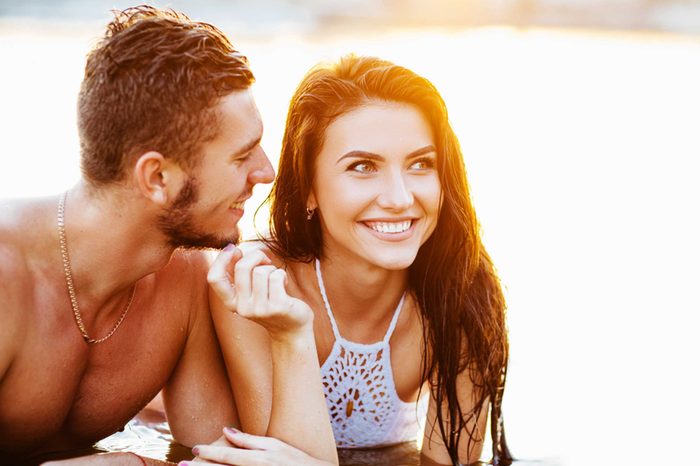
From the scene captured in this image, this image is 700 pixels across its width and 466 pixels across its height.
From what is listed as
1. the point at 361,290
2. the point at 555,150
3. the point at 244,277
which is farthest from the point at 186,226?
the point at 555,150

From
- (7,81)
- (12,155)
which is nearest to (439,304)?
(12,155)

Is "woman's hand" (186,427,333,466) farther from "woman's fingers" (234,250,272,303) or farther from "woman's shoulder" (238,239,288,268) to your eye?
"woman's shoulder" (238,239,288,268)

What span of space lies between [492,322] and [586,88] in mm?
10645

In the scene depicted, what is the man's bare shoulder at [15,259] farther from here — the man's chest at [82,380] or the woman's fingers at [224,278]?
the woman's fingers at [224,278]

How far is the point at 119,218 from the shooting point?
3.64 m

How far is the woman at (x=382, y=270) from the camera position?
409cm

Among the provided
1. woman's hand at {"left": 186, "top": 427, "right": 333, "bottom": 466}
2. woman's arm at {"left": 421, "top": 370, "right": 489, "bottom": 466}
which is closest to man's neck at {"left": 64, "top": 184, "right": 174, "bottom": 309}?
woman's hand at {"left": 186, "top": 427, "right": 333, "bottom": 466}

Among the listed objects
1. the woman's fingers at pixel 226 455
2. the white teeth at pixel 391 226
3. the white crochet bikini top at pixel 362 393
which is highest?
the white teeth at pixel 391 226

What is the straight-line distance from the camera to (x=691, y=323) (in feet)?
23.1

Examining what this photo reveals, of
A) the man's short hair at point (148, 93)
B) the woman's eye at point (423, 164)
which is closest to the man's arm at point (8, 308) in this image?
the man's short hair at point (148, 93)

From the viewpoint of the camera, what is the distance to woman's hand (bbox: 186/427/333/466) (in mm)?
3645

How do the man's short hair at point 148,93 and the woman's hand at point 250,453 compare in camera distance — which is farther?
the woman's hand at point 250,453

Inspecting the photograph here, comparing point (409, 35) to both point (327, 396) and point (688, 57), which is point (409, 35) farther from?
point (327, 396)

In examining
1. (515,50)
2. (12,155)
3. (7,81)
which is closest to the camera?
(12,155)
